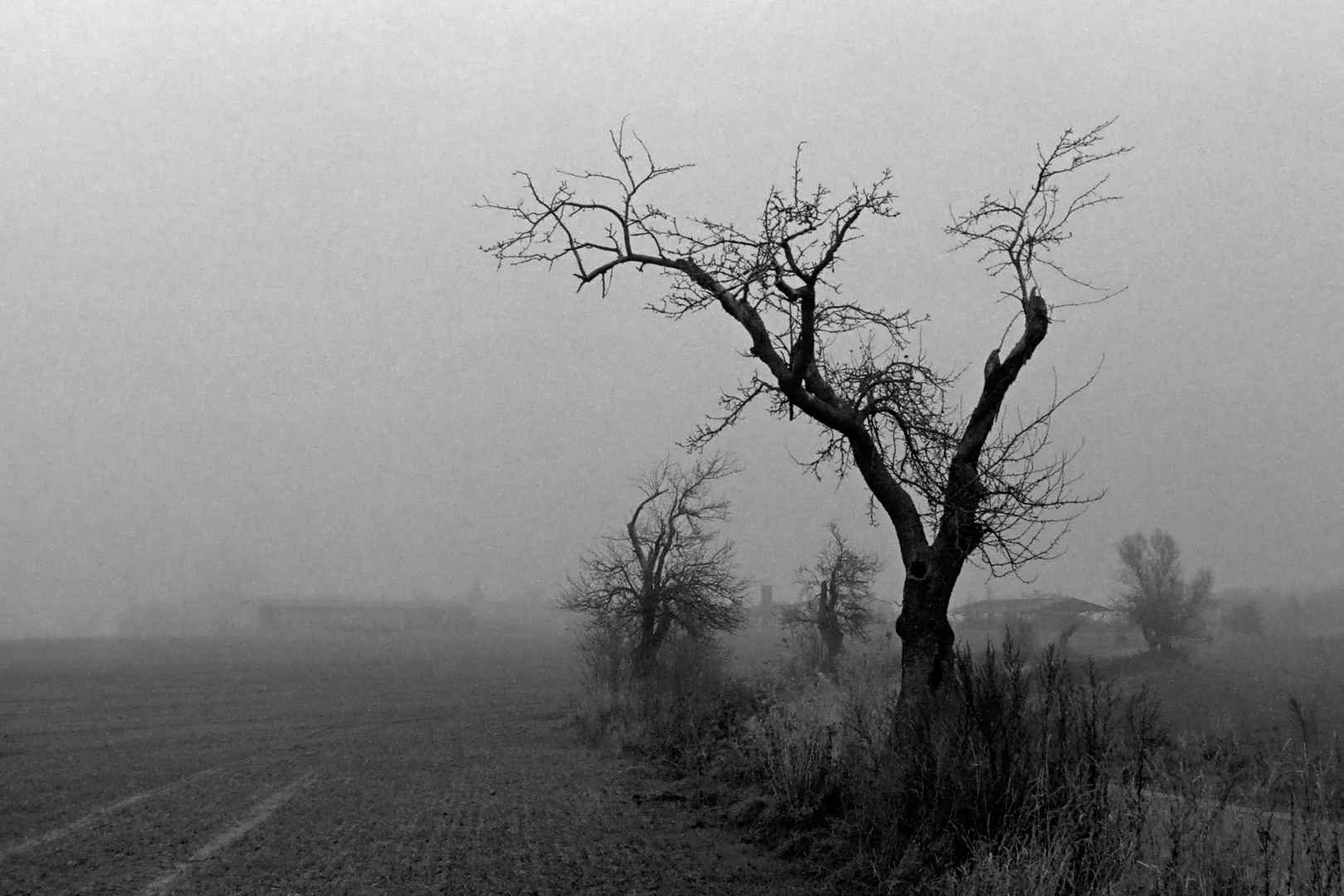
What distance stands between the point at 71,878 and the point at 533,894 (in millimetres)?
4302

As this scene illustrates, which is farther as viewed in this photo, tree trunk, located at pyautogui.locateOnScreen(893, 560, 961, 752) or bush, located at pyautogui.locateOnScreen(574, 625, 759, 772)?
bush, located at pyautogui.locateOnScreen(574, 625, 759, 772)

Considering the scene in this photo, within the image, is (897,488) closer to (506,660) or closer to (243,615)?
(506,660)

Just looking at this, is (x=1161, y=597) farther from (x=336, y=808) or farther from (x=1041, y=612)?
(x=336, y=808)

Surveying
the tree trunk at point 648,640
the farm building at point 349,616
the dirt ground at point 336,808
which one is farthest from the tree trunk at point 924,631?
the farm building at point 349,616

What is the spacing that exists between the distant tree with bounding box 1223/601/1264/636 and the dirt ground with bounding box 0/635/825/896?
66.0 m

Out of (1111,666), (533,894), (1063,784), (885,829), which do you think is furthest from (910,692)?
(1111,666)

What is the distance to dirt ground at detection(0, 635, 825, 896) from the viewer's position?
25.1 feet

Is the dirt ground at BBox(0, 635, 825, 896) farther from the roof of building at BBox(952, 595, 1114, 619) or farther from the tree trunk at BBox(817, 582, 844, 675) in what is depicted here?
the roof of building at BBox(952, 595, 1114, 619)

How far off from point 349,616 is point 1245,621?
382 feet

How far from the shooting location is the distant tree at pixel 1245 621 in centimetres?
7156

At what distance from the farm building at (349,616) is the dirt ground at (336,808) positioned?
10306 centimetres

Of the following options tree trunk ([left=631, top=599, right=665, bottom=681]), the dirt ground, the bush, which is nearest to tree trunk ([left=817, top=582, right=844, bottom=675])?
the bush

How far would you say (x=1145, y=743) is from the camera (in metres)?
5.95

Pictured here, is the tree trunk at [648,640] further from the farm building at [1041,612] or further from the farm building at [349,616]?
the farm building at [349,616]
